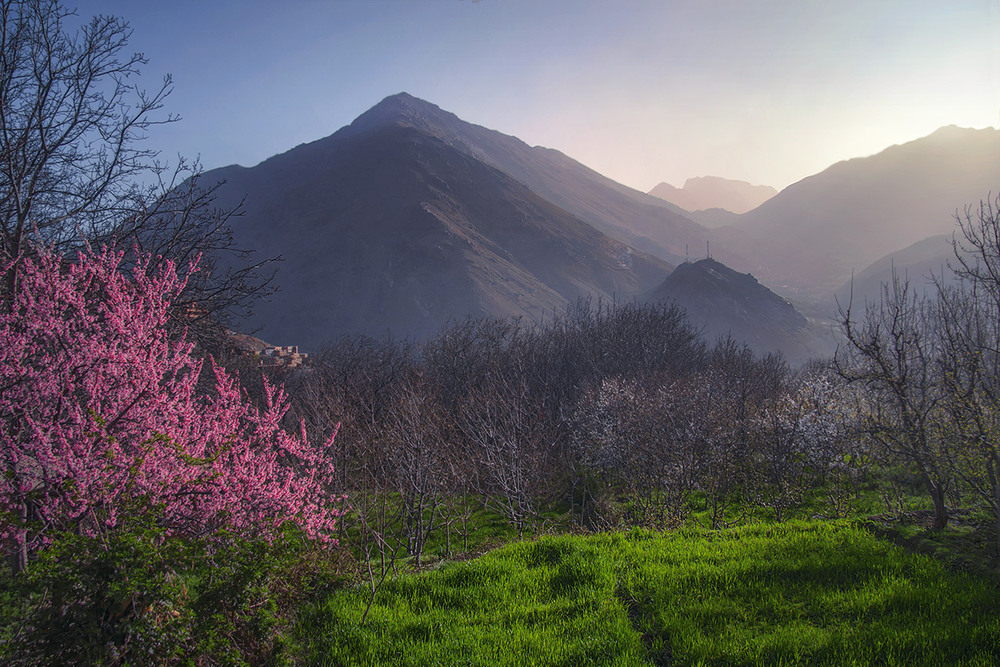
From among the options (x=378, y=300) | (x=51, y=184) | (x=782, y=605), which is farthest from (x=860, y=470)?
(x=378, y=300)

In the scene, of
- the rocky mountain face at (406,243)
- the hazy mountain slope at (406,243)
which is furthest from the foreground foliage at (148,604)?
the rocky mountain face at (406,243)

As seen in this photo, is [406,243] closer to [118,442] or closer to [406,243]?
[406,243]

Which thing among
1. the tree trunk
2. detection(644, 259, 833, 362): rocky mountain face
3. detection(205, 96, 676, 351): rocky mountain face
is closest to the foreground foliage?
the tree trunk

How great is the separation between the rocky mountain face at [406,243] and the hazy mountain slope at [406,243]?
388mm

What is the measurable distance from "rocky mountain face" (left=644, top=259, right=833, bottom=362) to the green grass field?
11432 centimetres

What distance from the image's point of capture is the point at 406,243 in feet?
431

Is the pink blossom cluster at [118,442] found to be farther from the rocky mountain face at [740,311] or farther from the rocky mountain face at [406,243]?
the rocky mountain face at [740,311]

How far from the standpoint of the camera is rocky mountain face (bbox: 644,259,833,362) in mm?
117825

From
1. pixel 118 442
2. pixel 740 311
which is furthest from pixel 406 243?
pixel 118 442

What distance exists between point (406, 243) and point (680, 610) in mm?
130969

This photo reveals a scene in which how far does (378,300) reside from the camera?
119688 mm

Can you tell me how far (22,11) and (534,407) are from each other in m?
22.0

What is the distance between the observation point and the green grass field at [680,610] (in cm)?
498

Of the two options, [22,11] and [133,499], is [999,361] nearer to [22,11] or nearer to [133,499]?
[133,499]
